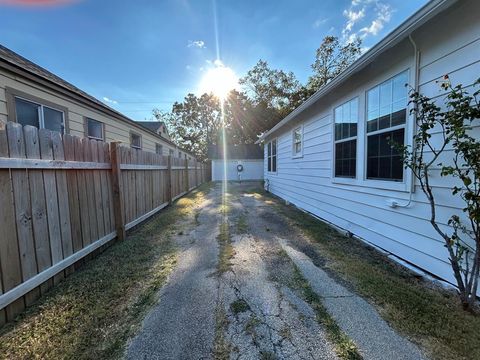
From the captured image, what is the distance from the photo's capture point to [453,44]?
2371 millimetres

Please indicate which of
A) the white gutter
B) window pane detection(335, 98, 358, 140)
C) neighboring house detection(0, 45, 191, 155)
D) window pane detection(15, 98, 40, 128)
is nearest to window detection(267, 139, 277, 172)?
window pane detection(335, 98, 358, 140)

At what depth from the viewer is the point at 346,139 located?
14.6ft

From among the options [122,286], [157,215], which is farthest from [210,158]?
[122,286]

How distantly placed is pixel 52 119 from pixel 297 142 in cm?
658

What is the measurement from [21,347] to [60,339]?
230mm

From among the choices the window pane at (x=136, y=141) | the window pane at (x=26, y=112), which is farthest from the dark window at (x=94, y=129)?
the window pane at (x=136, y=141)

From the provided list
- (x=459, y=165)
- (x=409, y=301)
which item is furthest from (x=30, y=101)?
(x=459, y=165)

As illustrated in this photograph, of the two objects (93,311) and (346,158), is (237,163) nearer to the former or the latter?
(346,158)

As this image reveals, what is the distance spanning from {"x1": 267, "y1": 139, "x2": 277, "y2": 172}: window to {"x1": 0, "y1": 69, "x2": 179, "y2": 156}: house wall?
6.13m

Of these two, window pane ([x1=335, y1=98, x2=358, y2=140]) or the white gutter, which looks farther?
window pane ([x1=335, y1=98, x2=358, y2=140])

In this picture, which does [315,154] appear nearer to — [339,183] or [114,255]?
[339,183]

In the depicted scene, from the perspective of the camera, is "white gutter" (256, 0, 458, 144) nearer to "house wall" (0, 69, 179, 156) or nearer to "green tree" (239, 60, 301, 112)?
"house wall" (0, 69, 179, 156)

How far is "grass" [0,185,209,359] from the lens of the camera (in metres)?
1.57

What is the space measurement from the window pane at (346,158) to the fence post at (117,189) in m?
4.27
